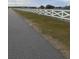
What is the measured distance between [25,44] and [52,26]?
1.08 feet

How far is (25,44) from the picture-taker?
5.50 feet

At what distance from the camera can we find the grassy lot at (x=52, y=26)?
1.66 m

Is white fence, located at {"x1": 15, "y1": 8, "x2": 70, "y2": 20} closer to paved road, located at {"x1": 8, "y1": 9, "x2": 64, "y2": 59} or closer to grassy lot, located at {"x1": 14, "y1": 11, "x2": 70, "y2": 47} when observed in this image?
grassy lot, located at {"x1": 14, "y1": 11, "x2": 70, "y2": 47}

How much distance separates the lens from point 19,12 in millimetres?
1650

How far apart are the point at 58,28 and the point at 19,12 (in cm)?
43

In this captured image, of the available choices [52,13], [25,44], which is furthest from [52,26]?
[25,44]

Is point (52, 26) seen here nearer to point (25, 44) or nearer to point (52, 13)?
point (52, 13)

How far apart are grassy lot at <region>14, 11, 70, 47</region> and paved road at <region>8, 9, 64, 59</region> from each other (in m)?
0.08

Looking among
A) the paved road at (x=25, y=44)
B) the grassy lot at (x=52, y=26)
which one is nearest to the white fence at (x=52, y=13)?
the grassy lot at (x=52, y=26)

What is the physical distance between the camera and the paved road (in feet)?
5.39

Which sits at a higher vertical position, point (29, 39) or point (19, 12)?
point (19, 12)
